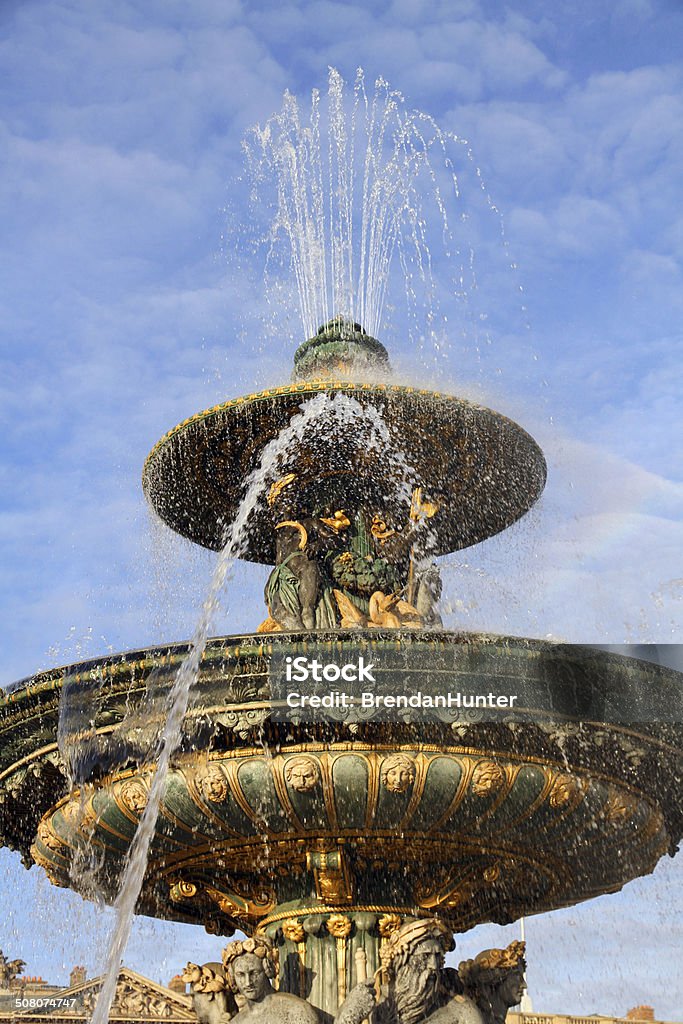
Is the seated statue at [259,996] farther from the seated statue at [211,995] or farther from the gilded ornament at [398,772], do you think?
the gilded ornament at [398,772]

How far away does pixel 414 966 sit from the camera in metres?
7.78

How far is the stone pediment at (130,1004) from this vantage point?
2856cm

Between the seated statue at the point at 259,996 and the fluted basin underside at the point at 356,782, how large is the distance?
636mm

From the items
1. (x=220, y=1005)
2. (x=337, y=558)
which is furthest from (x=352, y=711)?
(x=337, y=558)

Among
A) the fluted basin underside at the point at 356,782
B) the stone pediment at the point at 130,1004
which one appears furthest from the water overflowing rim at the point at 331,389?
the stone pediment at the point at 130,1004

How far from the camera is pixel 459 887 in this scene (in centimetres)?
862

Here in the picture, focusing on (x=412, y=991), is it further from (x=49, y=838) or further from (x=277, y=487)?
(x=277, y=487)

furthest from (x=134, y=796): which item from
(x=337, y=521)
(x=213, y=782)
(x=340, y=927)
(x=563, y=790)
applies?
Result: (x=337, y=521)

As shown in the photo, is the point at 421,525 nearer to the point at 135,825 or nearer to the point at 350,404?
the point at 350,404

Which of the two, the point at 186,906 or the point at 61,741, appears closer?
the point at 61,741

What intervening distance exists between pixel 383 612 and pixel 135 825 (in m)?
2.84

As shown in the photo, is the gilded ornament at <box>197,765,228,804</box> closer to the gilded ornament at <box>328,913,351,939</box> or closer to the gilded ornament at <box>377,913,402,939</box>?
the gilded ornament at <box>328,913,351,939</box>

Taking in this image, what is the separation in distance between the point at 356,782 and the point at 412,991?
1.34m
